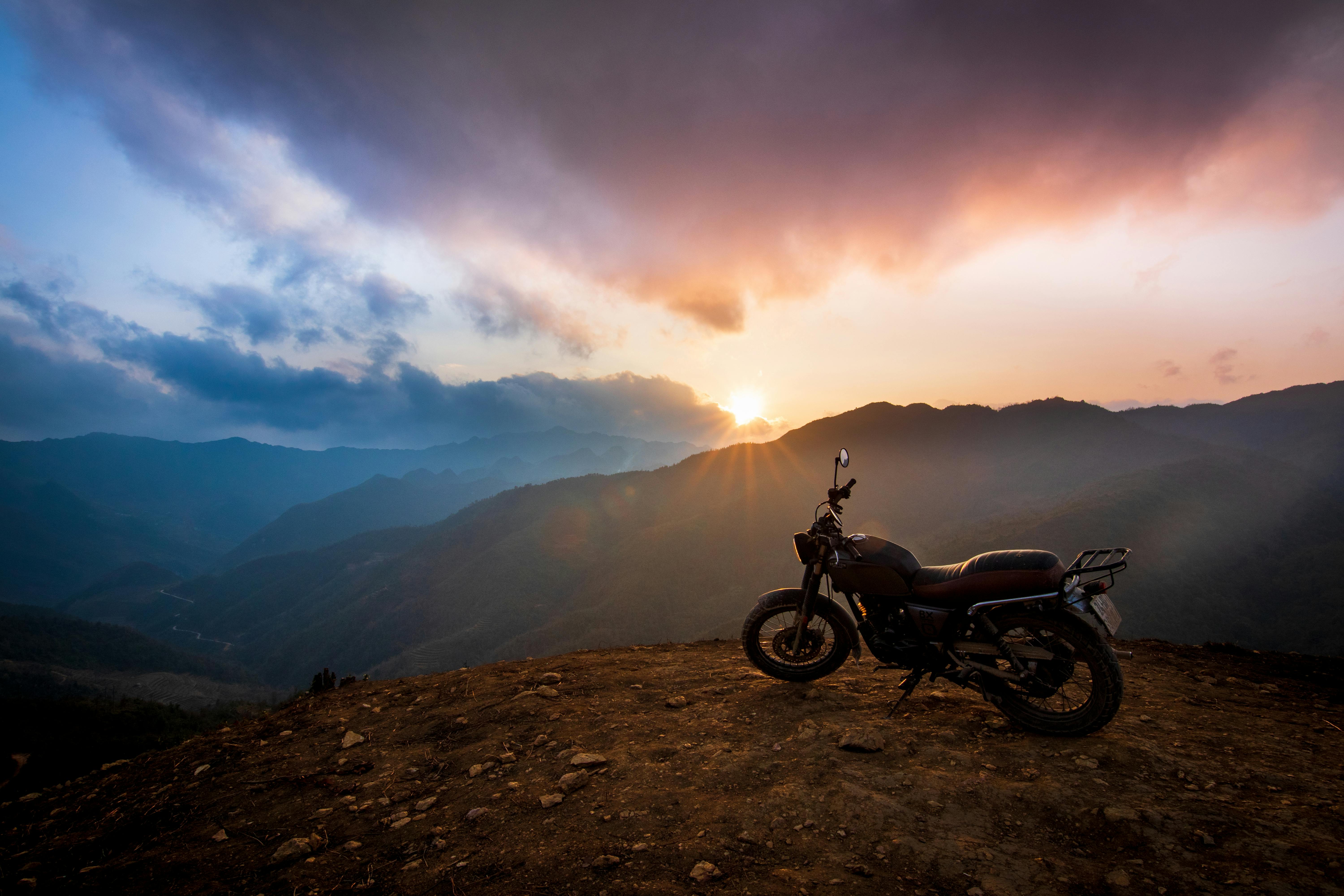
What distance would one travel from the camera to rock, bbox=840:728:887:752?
13.0ft

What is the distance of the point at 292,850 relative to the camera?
10.9 feet

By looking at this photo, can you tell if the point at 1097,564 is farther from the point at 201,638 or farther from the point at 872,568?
the point at 201,638

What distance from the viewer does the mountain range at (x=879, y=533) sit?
62.6 m

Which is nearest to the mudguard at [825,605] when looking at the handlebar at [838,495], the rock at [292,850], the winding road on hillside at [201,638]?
the handlebar at [838,495]

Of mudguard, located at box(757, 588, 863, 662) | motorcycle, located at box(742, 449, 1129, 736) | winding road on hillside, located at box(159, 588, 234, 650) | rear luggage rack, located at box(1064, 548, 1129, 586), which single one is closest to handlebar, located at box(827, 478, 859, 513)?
motorcycle, located at box(742, 449, 1129, 736)

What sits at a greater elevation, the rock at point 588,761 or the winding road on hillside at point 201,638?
the rock at point 588,761

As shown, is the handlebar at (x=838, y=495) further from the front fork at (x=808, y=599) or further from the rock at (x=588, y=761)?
the rock at (x=588, y=761)

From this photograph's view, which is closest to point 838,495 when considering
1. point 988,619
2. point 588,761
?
point 988,619

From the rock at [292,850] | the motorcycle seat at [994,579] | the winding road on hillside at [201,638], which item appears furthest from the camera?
the winding road on hillside at [201,638]

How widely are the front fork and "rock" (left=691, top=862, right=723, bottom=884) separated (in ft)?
9.25

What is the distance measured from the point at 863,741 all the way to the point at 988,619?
1476 millimetres

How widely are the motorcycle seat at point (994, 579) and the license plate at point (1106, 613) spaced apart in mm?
338

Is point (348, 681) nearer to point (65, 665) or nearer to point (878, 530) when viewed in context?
point (878, 530)

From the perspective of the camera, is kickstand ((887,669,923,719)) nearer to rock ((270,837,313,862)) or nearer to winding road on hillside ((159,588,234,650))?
rock ((270,837,313,862))
